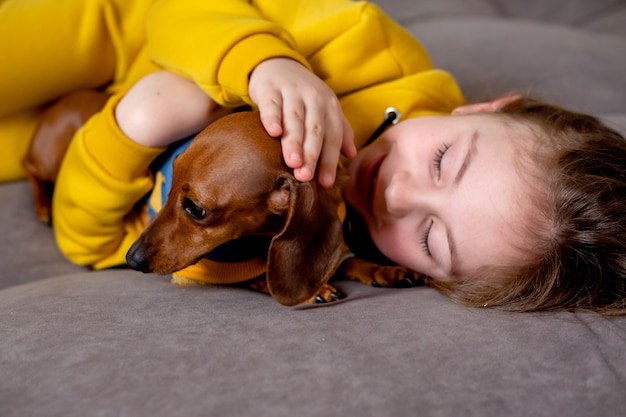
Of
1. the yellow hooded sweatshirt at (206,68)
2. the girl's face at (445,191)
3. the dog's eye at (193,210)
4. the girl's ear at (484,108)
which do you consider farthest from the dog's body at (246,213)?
the girl's ear at (484,108)

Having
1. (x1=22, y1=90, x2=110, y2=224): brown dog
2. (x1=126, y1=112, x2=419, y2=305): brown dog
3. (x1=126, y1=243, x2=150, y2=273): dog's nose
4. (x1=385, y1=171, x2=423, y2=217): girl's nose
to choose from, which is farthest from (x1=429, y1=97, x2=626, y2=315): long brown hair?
(x1=22, y1=90, x2=110, y2=224): brown dog

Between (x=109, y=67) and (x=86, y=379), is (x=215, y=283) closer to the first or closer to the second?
(x=86, y=379)

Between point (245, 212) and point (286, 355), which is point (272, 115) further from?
point (286, 355)

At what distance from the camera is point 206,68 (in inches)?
44.8

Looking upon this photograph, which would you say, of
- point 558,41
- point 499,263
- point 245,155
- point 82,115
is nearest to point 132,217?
point 82,115

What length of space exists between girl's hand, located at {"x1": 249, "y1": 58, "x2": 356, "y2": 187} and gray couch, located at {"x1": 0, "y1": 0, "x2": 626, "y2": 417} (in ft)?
0.78

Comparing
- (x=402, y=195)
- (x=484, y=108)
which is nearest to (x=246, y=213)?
(x=402, y=195)

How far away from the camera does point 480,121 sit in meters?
1.23

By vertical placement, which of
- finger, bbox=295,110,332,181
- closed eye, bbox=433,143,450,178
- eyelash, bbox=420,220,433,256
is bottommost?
eyelash, bbox=420,220,433,256

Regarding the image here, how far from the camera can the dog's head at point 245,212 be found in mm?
959

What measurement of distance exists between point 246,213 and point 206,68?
314 millimetres

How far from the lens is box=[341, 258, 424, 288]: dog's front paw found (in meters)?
1.21

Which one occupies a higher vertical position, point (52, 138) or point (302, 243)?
point (302, 243)

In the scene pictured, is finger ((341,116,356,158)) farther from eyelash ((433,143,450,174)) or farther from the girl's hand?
eyelash ((433,143,450,174))
